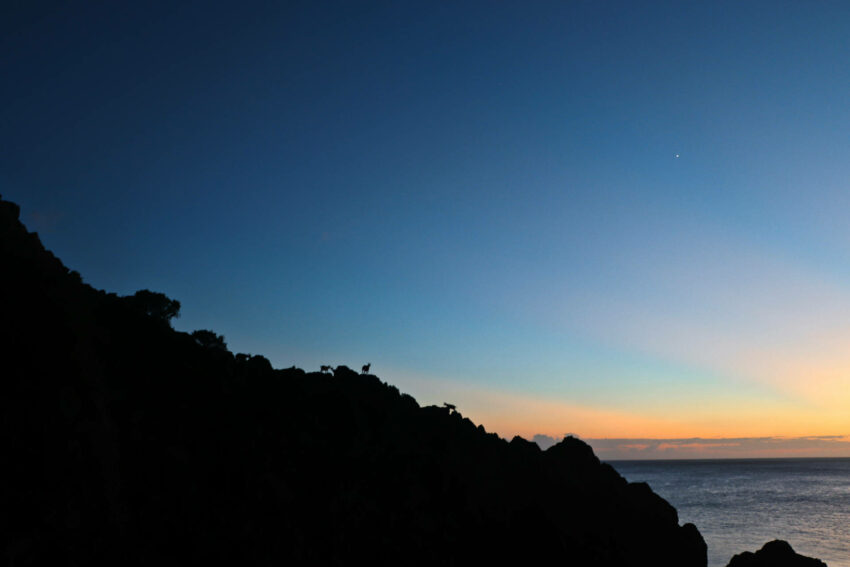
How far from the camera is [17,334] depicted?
2275 centimetres

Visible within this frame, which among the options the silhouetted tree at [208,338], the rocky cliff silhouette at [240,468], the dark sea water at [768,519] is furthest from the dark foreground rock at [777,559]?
the silhouetted tree at [208,338]

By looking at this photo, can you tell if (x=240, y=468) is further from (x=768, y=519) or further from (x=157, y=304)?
(x=768, y=519)

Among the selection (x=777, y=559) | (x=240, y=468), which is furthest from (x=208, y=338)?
(x=777, y=559)

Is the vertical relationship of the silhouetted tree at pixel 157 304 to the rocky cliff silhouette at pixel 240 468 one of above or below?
above

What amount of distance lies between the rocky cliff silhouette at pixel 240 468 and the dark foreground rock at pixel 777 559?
366cm

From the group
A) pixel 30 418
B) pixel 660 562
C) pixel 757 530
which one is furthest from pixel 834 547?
pixel 30 418

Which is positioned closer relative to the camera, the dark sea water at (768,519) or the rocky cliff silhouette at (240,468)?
the rocky cliff silhouette at (240,468)

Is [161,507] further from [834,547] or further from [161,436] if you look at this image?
[834,547]

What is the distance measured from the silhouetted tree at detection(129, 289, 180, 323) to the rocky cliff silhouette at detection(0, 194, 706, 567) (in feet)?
72.3

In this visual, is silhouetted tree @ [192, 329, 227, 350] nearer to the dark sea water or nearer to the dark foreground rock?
the dark foreground rock

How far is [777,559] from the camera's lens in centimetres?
3809

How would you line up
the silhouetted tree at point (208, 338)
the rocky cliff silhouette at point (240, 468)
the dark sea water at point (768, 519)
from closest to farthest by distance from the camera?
the rocky cliff silhouette at point (240, 468), the silhouetted tree at point (208, 338), the dark sea water at point (768, 519)

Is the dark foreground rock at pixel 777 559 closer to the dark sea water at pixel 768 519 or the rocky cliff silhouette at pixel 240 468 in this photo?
the rocky cliff silhouette at pixel 240 468

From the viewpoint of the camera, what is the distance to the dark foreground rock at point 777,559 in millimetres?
37750
